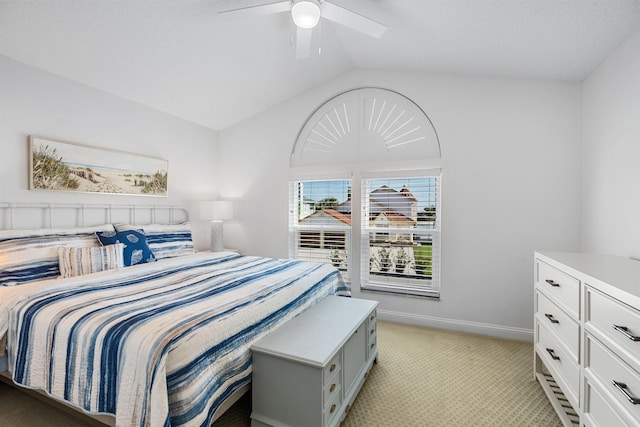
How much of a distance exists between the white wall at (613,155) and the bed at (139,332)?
7.32 ft

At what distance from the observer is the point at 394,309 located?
354 centimetres

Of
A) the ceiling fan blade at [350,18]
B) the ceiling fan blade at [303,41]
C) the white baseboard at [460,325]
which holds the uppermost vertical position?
the ceiling fan blade at [350,18]

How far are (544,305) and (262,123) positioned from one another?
11.9 feet

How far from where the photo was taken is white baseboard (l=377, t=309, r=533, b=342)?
119 inches

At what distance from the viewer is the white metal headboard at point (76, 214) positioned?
8.26 feet

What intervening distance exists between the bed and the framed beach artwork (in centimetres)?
39

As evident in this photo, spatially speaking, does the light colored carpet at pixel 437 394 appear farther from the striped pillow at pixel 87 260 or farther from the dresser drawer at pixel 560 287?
the striped pillow at pixel 87 260

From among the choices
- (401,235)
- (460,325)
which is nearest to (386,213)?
(401,235)

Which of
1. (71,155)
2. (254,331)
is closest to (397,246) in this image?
(254,331)

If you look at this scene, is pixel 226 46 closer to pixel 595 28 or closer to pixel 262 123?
pixel 262 123

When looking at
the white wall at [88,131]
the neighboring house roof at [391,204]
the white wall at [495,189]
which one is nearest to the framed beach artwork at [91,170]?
the white wall at [88,131]

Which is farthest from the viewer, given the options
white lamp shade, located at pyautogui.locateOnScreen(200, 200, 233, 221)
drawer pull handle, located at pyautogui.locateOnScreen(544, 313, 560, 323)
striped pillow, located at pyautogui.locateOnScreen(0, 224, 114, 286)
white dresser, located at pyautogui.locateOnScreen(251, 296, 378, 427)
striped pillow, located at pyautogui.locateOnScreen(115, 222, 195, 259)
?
white lamp shade, located at pyautogui.locateOnScreen(200, 200, 233, 221)

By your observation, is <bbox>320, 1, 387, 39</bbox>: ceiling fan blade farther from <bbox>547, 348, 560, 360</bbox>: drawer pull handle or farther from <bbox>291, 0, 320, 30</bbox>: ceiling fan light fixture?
<bbox>547, 348, 560, 360</bbox>: drawer pull handle

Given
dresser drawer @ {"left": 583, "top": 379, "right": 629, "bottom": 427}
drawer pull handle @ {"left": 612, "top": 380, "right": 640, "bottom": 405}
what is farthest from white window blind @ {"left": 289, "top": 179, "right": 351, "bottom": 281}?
drawer pull handle @ {"left": 612, "top": 380, "right": 640, "bottom": 405}
